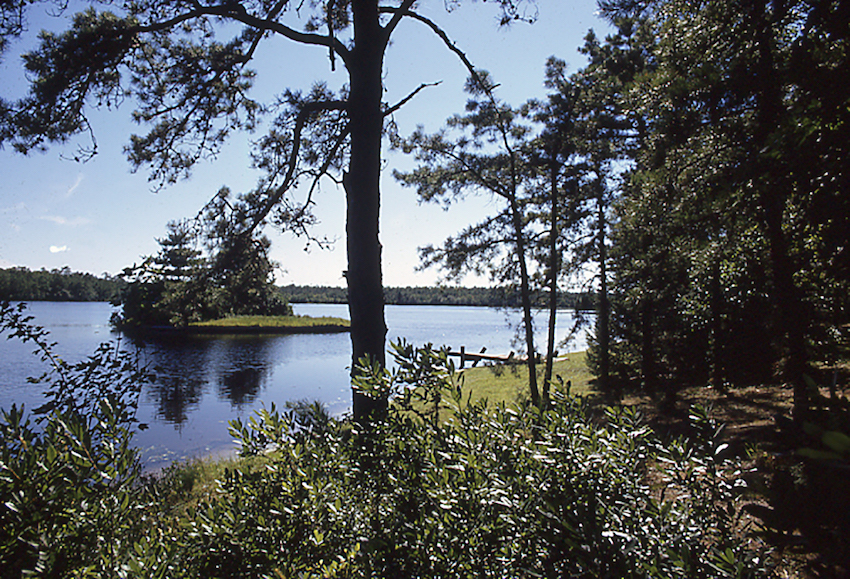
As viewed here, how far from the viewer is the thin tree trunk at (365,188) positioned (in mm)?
4805

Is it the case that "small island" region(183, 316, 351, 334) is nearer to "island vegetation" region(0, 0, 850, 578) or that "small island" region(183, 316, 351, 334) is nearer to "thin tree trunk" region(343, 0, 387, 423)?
"island vegetation" region(0, 0, 850, 578)

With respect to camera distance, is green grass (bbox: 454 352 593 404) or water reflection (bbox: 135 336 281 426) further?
water reflection (bbox: 135 336 281 426)

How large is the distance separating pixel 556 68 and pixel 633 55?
3.82 m

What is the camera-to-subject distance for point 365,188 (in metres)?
4.97

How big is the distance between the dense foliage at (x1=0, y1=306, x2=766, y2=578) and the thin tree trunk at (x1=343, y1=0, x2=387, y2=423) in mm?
2768

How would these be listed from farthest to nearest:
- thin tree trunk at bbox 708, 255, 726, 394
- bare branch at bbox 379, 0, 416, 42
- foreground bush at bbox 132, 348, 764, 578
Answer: thin tree trunk at bbox 708, 255, 726, 394 < bare branch at bbox 379, 0, 416, 42 < foreground bush at bbox 132, 348, 764, 578

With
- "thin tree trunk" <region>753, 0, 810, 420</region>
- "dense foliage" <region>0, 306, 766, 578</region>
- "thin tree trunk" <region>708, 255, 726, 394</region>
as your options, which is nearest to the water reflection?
"dense foliage" <region>0, 306, 766, 578</region>

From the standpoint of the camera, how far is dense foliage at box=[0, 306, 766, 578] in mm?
1449

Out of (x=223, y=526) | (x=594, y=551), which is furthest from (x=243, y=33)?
(x=594, y=551)

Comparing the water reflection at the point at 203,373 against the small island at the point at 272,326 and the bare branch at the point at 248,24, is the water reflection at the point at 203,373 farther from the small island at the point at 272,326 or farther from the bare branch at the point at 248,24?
the small island at the point at 272,326

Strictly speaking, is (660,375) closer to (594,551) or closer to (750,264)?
(750,264)

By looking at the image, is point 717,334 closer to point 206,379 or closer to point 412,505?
point 412,505

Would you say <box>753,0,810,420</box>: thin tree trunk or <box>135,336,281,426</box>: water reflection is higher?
<box>753,0,810,420</box>: thin tree trunk

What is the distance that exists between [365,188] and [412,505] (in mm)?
3815
